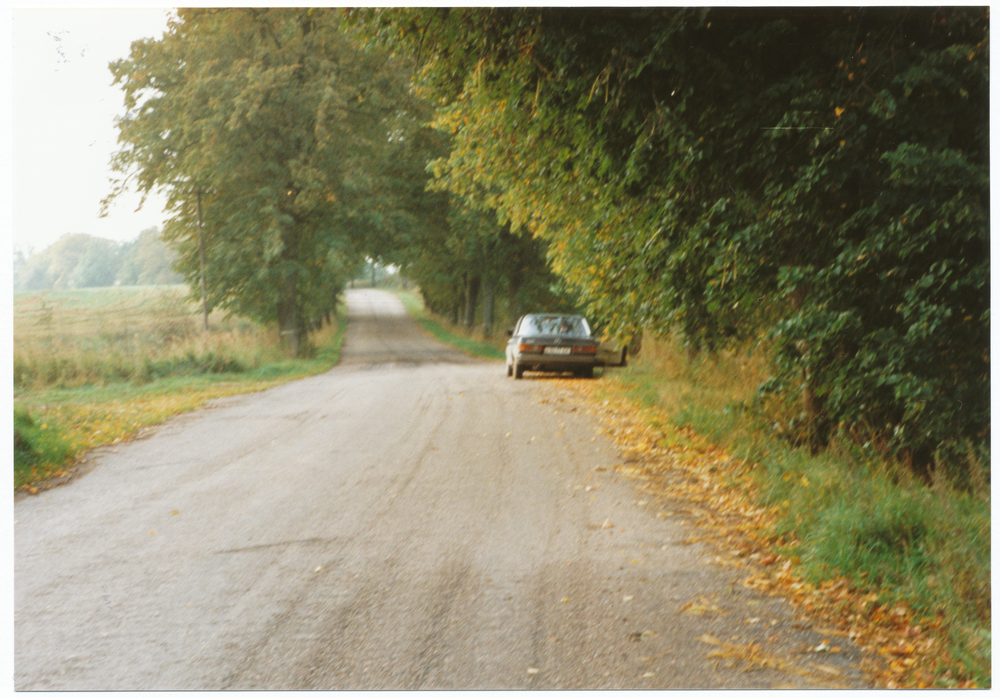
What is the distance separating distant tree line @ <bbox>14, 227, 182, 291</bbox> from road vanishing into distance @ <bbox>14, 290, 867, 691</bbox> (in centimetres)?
175

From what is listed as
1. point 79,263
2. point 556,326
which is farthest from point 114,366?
point 79,263

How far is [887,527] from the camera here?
425 centimetres

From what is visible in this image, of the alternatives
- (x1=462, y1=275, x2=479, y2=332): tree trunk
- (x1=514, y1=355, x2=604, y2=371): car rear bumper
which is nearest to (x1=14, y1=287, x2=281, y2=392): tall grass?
(x1=514, y1=355, x2=604, y2=371): car rear bumper

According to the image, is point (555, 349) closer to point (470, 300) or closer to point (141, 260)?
point (141, 260)

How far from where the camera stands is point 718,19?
5.30 m

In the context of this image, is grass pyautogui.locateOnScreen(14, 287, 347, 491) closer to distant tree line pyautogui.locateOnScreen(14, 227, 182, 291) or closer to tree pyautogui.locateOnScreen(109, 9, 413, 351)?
distant tree line pyautogui.locateOnScreen(14, 227, 182, 291)

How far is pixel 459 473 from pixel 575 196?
11.3 feet

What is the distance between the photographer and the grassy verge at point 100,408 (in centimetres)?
652

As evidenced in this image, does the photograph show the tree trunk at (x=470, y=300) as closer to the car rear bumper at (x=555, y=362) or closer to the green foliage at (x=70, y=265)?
the car rear bumper at (x=555, y=362)

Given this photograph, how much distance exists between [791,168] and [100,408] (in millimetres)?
9693

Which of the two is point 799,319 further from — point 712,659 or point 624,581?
point 712,659

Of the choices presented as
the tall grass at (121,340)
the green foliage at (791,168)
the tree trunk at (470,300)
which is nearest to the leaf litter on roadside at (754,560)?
the green foliage at (791,168)

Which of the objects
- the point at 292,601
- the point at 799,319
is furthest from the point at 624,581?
the point at 799,319

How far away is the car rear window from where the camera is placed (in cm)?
1555
